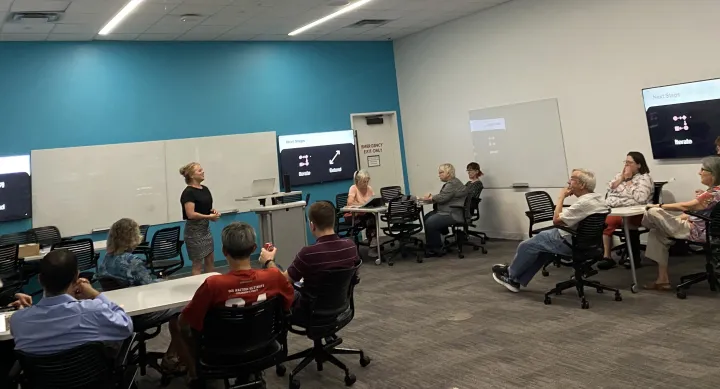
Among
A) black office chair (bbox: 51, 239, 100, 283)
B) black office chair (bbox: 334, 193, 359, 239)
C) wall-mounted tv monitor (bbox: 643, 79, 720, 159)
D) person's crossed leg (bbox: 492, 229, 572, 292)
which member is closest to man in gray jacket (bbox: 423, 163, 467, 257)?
black office chair (bbox: 334, 193, 359, 239)

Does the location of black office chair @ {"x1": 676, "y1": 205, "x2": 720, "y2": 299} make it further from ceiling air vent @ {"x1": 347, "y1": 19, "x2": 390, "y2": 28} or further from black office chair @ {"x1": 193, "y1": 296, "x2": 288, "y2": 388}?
ceiling air vent @ {"x1": 347, "y1": 19, "x2": 390, "y2": 28}

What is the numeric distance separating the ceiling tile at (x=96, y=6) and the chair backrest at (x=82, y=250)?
Result: 8.85ft

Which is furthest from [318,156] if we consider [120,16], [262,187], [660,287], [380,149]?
[660,287]

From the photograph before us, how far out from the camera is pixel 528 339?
405 centimetres

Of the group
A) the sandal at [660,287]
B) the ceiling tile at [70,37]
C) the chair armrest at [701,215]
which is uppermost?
the ceiling tile at [70,37]

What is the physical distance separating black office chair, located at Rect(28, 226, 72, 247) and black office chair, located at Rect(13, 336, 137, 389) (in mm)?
5161

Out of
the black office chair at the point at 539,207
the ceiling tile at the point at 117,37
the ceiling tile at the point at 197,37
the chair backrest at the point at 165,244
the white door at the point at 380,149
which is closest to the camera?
the chair backrest at the point at 165,244

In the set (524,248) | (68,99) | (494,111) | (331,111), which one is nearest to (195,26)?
(68,99)

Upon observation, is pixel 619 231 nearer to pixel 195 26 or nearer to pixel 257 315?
pixel 257 315

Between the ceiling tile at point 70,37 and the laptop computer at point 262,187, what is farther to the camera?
the ceiling tile at point 70,37

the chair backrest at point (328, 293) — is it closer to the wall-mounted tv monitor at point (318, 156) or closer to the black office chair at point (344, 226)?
the black office chair at point (344, 226)

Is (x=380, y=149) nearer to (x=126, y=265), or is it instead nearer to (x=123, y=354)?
(x=126, y=265)

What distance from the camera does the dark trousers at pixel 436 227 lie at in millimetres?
7609

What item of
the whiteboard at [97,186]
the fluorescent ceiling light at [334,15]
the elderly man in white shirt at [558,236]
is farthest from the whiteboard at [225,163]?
the elderly man in white shirt at [558,236]
